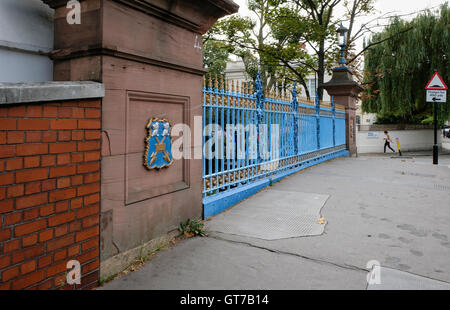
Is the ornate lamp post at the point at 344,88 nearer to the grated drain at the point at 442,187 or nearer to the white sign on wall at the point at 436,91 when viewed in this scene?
the white sign on wall at the point at 436,91

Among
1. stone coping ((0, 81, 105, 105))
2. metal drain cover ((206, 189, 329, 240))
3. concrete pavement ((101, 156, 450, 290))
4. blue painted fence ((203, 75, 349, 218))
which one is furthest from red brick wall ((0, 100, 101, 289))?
blue painted fence ((203, 75, 349, 218))

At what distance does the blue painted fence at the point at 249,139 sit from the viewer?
4.81 meters

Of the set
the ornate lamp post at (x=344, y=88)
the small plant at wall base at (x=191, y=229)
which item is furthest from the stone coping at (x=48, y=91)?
the ornate lamp post at (x=344, y=88)

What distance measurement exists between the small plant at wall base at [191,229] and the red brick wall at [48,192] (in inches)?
49.1

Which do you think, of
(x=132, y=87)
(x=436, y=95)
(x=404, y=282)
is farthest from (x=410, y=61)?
(x=132, y=87)

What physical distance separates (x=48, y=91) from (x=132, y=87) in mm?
907

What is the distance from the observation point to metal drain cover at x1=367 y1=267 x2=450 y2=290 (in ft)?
8.91

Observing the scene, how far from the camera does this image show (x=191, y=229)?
3908 millimetres

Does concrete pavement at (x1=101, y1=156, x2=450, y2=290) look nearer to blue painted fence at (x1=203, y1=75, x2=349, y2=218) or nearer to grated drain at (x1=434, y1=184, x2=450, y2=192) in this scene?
blue painted fence at (x1=203, y1=75, x2=349, y2=218)

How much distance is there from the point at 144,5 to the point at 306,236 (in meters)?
3.20

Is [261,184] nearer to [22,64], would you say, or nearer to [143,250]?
[143,250]

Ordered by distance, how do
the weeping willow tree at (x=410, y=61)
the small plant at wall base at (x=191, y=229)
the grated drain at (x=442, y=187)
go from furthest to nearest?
the weeping willow tree at (x=410, y=61)
the grated drain at (x=442, y=187)
the small plant at wall base at (x=191, y=229)

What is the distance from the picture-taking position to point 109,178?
2898 millimetres
